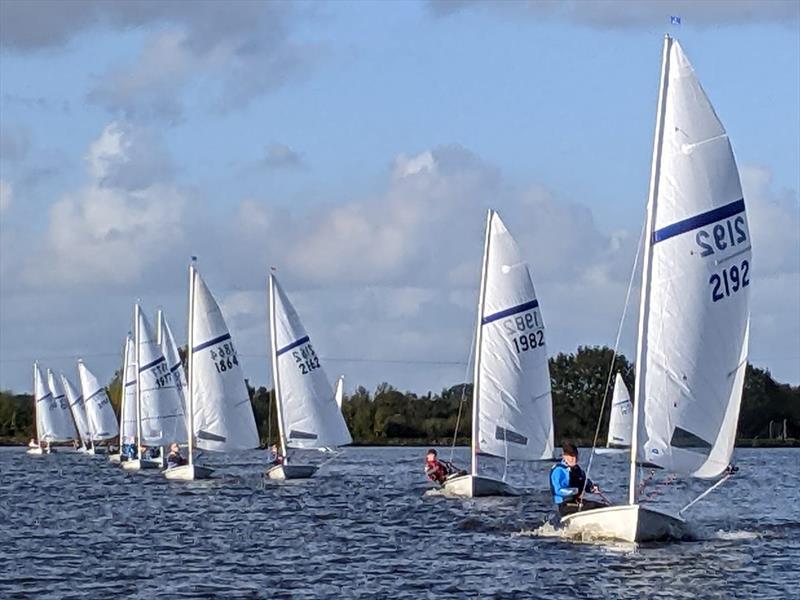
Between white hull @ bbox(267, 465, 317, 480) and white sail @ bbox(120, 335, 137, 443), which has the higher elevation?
white sail @ bbox(120, 335, 137, 443)

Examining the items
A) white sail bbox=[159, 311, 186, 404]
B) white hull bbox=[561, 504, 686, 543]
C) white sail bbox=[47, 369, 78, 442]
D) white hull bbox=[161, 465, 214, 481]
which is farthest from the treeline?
white hull bbox=[561, 504, 686, 543]

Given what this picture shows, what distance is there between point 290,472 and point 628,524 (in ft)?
79.4

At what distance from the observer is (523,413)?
39.4m

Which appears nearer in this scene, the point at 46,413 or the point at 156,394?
the point at 156,394

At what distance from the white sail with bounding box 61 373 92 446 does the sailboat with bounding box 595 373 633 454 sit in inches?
1244

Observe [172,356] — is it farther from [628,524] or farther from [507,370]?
[628,524]

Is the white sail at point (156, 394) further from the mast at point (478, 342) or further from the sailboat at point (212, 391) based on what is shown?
the mast at point (478, 342)

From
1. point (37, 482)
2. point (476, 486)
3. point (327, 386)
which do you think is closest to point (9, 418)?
point (37, 482)

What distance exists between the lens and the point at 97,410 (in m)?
88.9

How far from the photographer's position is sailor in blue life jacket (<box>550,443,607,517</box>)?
28.1 m

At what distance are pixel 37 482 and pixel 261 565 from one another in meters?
31.2

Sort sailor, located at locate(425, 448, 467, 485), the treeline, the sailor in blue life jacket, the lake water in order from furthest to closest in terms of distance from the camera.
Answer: the treeline < sailor, located at locate(425, 448, 467, 485) < the sailor in blue life jacket < the lake water

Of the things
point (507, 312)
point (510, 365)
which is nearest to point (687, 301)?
point (507, 312)

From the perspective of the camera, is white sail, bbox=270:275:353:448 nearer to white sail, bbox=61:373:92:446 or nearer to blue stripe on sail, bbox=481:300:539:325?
blue stripe on sail, bbox=481:300:539:325
